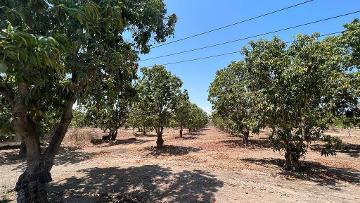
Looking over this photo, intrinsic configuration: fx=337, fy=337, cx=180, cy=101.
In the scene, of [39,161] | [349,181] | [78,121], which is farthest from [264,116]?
[78,121]

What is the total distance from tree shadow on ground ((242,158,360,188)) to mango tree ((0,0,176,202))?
8.46 m

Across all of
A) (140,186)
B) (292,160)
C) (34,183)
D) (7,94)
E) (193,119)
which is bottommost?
(140,186)

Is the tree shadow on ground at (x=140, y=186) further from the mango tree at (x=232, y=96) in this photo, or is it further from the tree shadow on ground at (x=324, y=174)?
the mango tree at (x=232, y=96)

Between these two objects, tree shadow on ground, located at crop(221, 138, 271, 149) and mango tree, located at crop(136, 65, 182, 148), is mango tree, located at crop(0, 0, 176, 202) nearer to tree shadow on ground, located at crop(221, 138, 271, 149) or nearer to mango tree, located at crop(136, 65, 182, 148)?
mango tree, located at crop(136, 65, 182, 148)

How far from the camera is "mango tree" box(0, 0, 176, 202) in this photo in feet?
18.9

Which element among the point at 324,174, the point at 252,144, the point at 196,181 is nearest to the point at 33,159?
the point at 196,181

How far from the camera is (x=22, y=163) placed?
19.0m

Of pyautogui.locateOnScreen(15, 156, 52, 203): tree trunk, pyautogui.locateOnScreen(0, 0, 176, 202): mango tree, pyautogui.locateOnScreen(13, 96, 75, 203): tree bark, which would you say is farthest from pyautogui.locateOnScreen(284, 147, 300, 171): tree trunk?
pyautogui.locateOnScreen(15, 156, 52, 203): tree trunk

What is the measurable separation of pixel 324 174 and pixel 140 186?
338 inches

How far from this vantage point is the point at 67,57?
307 inches

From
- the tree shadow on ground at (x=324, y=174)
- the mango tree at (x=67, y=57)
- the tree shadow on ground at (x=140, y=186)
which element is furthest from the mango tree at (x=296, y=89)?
the mango tree at (x=67, y=57)

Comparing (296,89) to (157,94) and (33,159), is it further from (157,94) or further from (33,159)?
(157,94)

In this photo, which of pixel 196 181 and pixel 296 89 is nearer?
pixel 196 181

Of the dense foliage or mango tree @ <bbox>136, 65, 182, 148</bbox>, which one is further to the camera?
mango tree @ <bbox>136, 65, 182, 148</bbox>
